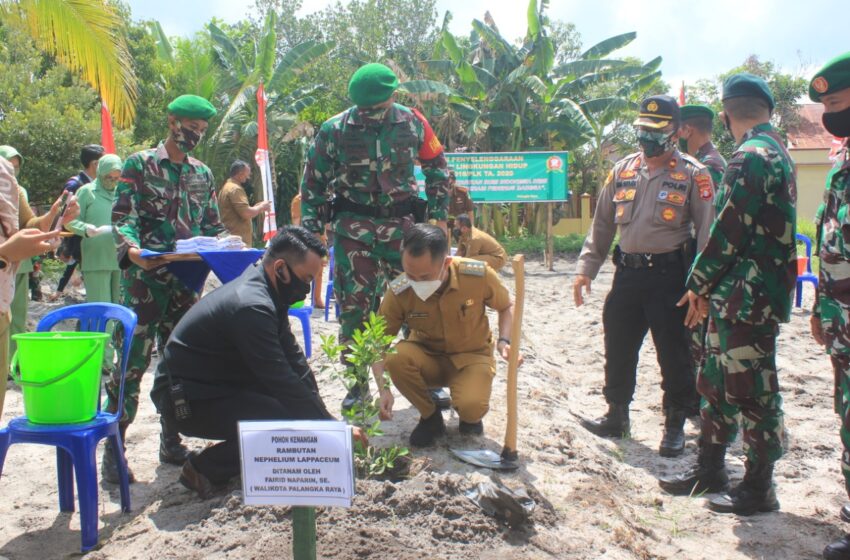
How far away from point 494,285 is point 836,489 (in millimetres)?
2159

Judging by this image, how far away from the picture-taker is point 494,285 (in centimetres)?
409

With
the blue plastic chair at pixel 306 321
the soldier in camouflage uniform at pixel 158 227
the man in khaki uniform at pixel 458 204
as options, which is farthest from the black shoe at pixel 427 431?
the man in khaki uniform at pixel 458 204

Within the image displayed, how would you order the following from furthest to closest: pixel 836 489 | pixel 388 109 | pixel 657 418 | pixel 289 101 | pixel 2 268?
1. pixel 289 101
2. pixel 657 418
3. pixel 388 109
4. pixel 836 489
5. pixel 2 268

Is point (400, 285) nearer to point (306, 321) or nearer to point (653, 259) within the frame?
point (653, 259)

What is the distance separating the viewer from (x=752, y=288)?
11.4 feet

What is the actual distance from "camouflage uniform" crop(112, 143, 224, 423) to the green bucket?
2.33 feet

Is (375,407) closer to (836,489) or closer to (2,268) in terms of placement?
(2,268)

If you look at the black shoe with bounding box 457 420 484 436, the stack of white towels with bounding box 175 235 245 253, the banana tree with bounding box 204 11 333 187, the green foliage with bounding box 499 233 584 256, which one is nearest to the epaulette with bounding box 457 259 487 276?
the black shoe with bounding box 457 420 484 436

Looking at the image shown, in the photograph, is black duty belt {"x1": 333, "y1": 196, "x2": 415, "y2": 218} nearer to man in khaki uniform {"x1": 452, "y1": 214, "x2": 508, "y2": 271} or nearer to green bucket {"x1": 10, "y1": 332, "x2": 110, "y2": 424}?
green bucket {"x1": 10, "y1": 332, "x2": 110, "y2": 424}

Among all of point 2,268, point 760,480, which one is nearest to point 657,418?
point 760,480

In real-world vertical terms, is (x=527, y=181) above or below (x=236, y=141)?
below

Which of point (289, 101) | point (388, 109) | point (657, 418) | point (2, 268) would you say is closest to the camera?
point (2, 268)

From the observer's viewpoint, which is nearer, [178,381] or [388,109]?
[178,381]

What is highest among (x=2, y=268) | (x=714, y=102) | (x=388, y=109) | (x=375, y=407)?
(x=714, y=102)
